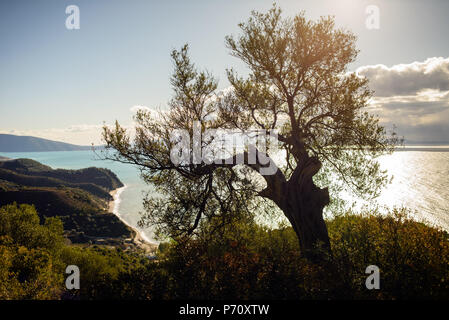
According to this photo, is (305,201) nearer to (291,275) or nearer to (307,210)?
(307,210)

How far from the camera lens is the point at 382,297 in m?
8.32

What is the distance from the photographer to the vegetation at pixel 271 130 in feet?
40.4

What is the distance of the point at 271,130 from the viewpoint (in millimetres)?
13141

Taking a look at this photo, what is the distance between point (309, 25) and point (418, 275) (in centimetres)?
1201

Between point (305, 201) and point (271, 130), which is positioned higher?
point (271, 130)

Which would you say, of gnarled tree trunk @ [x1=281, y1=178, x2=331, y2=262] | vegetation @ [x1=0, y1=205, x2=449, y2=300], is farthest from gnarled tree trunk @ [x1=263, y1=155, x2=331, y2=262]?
vegetation @ [x1=0, y1=205, x2=449, y2=300]

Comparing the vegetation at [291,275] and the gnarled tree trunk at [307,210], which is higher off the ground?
the gnarled tree trunk at [307,210]

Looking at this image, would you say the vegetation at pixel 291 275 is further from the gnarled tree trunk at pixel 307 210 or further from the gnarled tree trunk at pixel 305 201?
the gnarled tree trunk at pixel 305 201

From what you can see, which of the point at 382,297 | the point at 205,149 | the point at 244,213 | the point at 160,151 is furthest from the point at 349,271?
the point at 160,151

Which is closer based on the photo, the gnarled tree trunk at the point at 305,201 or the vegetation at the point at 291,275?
the vegetation at the point at 291,275

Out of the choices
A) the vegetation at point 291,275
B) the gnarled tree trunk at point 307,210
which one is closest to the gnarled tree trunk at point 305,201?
the gnarled tree trunk at point 307,210

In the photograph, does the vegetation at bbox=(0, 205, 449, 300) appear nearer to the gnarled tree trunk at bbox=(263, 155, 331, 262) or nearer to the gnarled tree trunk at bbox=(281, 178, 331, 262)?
the gnarled tree trunk at bbox=(281, 178, 331, 262)

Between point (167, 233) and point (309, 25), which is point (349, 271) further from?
point (309, 25)

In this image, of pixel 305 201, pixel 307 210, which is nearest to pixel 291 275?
pixel 307 210
